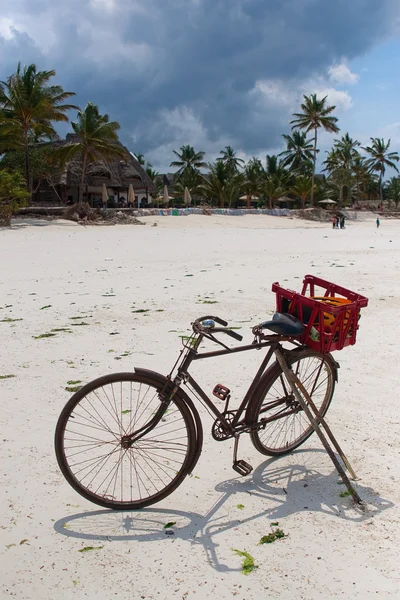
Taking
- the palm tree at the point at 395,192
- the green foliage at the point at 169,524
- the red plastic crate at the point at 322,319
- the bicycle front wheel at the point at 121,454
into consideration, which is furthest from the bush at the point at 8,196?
the palm tree at the point at 395,192

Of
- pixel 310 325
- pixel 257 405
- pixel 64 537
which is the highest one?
pixel 310 325

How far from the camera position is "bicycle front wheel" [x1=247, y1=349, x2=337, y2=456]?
3.24 metres

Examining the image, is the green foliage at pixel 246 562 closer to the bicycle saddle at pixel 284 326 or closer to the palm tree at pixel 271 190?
the bicycle saddle at pixel 284 326

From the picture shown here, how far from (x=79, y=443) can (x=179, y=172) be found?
67.3 m

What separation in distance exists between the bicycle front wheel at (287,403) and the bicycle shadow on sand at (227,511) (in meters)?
0.25

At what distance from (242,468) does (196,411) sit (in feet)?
1.95

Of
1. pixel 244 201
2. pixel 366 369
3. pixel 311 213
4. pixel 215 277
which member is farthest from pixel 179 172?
pixel 366 369

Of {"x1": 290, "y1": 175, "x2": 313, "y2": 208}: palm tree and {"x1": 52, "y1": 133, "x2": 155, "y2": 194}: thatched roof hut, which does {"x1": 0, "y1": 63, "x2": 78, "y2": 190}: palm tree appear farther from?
{"x1": 290, "y1": 175, "x2": 313, "y2": 208}: palm tree

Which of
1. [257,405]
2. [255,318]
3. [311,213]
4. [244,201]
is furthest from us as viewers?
[244,201]

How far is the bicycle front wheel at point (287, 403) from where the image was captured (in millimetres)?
3238

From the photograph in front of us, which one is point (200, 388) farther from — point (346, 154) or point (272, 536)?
point (346, 154)

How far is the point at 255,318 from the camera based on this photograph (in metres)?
7.46

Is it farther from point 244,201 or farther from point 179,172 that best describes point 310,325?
point 179,172

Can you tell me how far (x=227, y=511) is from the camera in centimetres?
298
